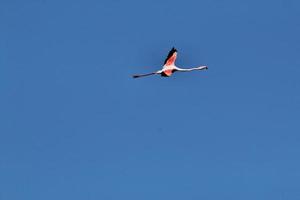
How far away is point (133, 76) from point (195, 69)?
628cm

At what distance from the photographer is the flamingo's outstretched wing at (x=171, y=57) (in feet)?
503

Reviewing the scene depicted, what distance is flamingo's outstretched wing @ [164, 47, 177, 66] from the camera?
503 feet

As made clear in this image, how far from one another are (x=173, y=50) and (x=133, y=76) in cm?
469

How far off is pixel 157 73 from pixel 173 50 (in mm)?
2517

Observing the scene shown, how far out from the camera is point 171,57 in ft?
504

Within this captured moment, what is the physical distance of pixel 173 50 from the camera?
15312 centimetres

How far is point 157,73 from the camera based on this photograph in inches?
6063

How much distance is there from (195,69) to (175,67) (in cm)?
416

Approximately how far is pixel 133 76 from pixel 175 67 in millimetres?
3735

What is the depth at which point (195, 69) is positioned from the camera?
520ft

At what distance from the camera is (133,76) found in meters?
156
